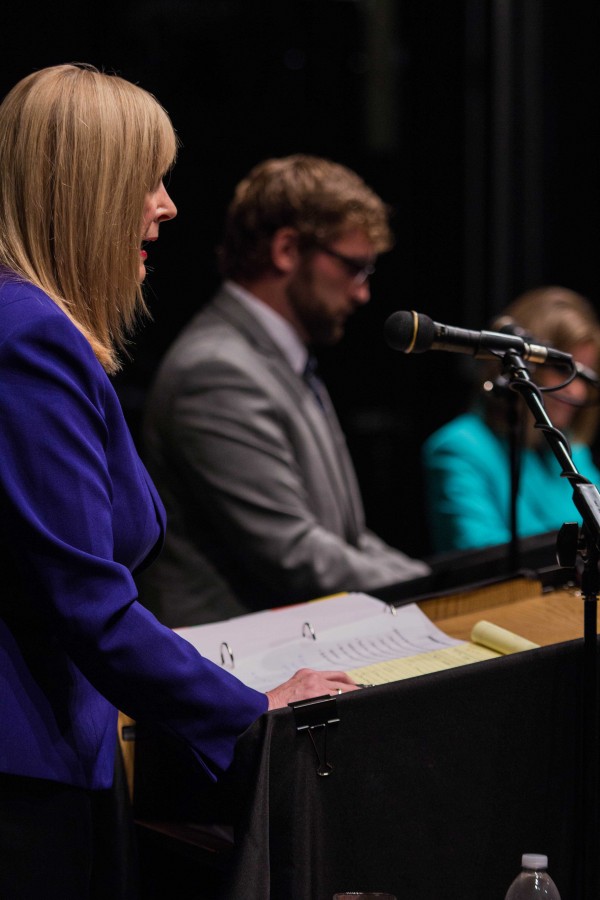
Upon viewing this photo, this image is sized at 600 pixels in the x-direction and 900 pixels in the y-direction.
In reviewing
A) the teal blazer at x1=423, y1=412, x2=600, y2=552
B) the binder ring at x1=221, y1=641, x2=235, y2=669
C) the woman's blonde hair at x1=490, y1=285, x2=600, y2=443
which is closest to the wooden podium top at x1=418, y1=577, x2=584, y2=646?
the binder ring at x1=221, y1=641, x2=235, y2=669

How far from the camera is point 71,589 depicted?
134 cm

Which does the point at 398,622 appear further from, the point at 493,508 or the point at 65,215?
the point at 493,508

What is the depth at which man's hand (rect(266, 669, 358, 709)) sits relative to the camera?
4.89 ft

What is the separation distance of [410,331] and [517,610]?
579 millimetres

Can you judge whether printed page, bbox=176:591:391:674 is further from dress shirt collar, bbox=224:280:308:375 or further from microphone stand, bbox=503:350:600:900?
dress shirt collar, bbox=224:280:308:375

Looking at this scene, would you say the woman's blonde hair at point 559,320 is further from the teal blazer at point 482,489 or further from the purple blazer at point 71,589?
the purple blazer at point 71,589

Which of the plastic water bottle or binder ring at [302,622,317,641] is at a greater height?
binder ring at [302,622,317,641]

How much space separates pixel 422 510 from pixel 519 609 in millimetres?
2993

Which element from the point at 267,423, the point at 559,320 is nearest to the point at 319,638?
the point at 267,423

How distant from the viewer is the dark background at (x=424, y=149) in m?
4.35

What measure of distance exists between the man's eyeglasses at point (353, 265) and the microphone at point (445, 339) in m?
1.34

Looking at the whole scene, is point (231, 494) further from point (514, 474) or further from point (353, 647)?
point (353, 647)

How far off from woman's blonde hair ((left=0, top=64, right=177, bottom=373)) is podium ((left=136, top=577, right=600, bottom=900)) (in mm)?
549

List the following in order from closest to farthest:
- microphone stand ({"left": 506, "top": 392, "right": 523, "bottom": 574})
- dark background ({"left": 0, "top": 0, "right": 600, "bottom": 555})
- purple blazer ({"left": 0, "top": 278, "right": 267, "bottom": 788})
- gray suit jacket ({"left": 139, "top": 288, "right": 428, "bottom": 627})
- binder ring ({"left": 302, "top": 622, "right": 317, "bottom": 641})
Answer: purple blazer ({"left": 0, "top": 278, "right": 267, "bottom": 788}) → binder ring ({"left": 302, "top": 622, "right": 317, "bottom": 641}) → microphone stand ({"left": 506, "top": 392, "right": 523, "bottom": 574}) → gray suit jacket ({"left": 139, "top": 288, "right": 428, "bottom": 627}) → dark background ({"left": 0, "top": 0, "right": 600, "bottom": 555})
